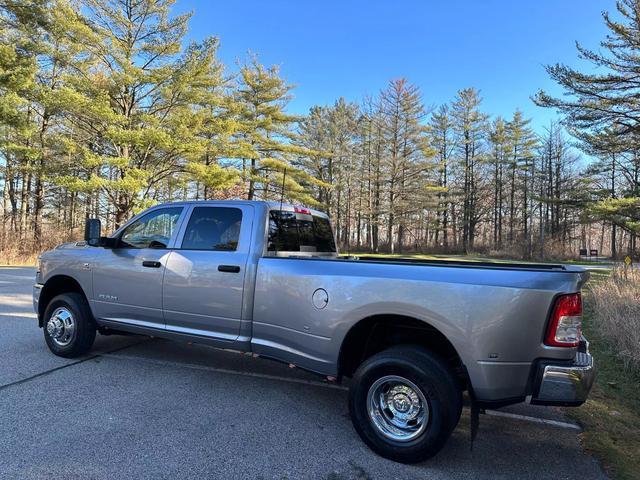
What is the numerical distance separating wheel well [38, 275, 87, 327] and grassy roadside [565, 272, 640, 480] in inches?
224

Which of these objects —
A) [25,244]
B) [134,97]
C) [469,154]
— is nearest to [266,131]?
[134,97]

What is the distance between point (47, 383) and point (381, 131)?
40.8m

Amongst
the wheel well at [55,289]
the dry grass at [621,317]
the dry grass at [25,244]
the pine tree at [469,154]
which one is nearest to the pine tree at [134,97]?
the dry grass at [25,244]

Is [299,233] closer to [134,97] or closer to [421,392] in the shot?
[421,392]

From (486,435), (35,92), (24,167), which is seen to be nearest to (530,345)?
(486,435)

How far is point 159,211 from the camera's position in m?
4.99

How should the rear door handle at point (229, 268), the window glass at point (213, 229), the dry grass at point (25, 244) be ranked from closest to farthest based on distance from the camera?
1. the rear door handle at point (229, 268)
2. the window glass at point (213, 229)
3. the dry grass at point (25, 244)

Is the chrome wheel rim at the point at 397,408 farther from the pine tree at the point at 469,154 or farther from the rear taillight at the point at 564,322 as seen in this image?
the pine tree at the point at 469,154

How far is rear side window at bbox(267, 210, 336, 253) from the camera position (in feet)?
14.5

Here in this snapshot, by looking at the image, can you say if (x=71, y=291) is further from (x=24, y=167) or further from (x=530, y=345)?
(x=24, y=167)

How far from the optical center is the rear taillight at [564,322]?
277cm

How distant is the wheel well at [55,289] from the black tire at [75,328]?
15cm

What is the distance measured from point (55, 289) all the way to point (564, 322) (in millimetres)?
5828

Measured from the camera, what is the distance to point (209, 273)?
4289mm
